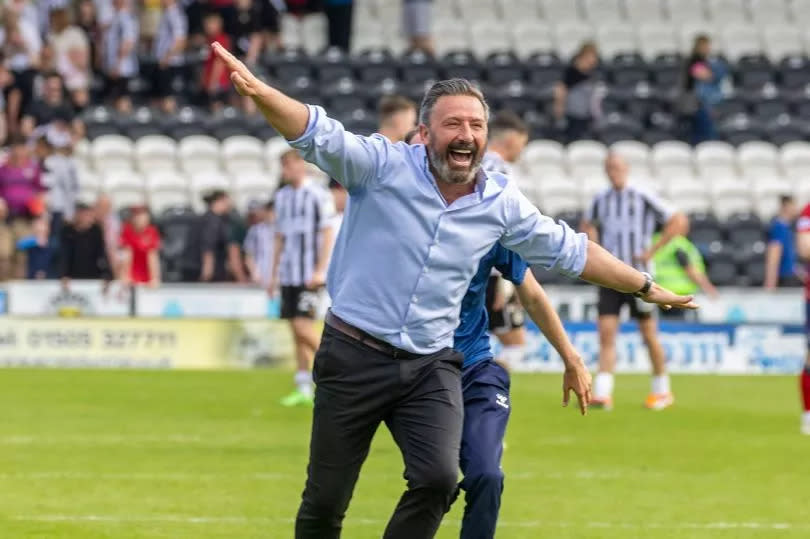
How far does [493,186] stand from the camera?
22.6ft

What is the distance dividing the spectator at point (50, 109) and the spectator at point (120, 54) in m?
2.00

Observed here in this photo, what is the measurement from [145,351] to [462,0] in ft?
41.6

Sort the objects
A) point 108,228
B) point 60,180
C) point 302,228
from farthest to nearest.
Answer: point 60,180, point 108,228, point 302,228

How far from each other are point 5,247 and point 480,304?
57.3 ft

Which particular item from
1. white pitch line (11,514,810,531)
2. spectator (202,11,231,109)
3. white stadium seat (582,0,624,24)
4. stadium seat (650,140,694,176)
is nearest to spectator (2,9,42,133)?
spectator (202,11,231,109)

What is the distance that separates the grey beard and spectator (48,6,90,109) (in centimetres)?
2125

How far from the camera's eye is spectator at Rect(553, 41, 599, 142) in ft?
91.4

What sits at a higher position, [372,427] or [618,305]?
[372,427]

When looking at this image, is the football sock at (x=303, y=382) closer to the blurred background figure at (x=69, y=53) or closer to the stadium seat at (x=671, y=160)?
the blurred background figure at (x=69, y=53)

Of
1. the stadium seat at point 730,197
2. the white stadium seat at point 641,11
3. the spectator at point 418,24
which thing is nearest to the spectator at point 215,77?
the spectator at point 418,24

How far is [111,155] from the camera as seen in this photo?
27.0m

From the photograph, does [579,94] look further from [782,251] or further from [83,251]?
[83,251]

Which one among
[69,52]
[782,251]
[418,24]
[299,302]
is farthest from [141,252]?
[782,251]

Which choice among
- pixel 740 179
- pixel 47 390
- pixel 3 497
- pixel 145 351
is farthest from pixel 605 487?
pixel 740 179
